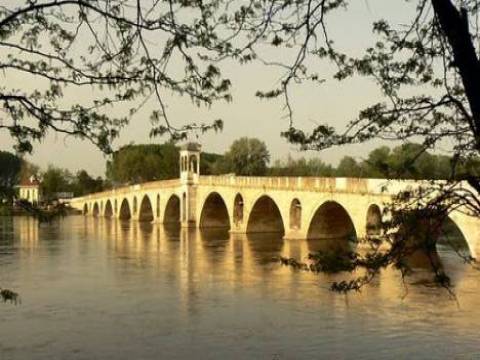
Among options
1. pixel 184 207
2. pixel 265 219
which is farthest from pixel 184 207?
pixel 265 219

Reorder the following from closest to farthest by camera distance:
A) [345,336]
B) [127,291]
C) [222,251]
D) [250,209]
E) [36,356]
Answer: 1. [36,356]
2. [345,336]
3. [127,291]
4. [222,251]
5. [250,209]

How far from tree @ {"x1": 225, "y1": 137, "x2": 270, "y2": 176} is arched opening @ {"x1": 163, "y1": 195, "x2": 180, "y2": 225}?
8328mm

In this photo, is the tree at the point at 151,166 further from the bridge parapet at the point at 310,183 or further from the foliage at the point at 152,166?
the bridge parapet at the point at 310,183

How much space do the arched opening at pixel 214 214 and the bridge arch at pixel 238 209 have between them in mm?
5067

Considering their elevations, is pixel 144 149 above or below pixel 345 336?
above

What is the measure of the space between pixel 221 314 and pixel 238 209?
24439mm

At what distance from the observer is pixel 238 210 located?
38.5 metres

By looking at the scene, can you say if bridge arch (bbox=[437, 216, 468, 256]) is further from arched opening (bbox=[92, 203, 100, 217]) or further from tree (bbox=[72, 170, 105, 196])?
tree (bbox=[72, 170, 105, 196])

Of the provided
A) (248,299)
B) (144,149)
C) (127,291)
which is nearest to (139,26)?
(248,299)

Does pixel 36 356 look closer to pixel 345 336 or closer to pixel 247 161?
pixel 345 336

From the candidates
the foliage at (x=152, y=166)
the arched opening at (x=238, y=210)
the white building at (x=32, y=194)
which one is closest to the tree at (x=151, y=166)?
the foliage at (x=152, y=166)

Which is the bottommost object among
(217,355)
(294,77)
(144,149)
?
(217,355)

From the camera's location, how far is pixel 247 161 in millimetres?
58500

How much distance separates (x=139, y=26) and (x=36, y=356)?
789cm
